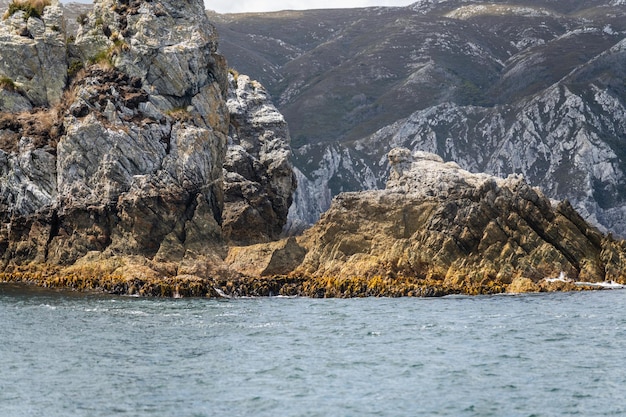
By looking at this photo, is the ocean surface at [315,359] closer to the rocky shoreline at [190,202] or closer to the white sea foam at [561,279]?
the white sea foam at [561,279]

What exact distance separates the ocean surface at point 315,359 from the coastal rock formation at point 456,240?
11.9 meters

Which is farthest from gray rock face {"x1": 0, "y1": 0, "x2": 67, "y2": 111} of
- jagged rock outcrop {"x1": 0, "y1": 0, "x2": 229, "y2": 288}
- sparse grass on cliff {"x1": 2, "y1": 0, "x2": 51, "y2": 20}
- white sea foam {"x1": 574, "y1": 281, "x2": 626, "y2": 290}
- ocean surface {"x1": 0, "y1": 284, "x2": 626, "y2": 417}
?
white sea foam {"x1": 574, "y1": 281, "x2": 626, "y2": 290}

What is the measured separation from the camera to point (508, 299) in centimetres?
7044

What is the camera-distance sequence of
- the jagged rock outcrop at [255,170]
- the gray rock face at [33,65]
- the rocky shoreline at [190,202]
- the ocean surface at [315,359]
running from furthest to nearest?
the gray rock face at [33,65] → the jagged rock outcrop at [255,170] → the rocky shoreline at [190,202] → the ocean surface at [315,359]

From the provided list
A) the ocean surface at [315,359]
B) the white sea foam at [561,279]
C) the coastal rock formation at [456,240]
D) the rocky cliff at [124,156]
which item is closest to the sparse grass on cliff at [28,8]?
the rocky cliff at [124,156]

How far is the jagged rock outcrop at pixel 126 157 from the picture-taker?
8944 cm

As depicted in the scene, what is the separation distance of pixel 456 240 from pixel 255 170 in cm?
3279

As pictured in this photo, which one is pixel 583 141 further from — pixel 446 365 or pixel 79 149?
pixel 446 365

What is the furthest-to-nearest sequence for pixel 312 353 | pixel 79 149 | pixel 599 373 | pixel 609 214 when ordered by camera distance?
1. pixel 609 214
2. pixel 79 149
3. pixel 312 353
4. pixel 599 373

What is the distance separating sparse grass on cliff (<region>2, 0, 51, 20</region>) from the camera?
347 ft

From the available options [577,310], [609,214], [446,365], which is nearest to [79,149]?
[577,310]

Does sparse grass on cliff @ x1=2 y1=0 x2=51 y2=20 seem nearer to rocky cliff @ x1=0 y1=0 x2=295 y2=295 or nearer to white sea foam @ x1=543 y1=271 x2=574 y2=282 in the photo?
rocky cliff @ x1=0 y1=0 x2=295 y2=295

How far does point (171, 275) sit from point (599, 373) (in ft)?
169

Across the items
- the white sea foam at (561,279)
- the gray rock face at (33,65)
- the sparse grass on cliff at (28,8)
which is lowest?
the white sea foam at (561,279)
